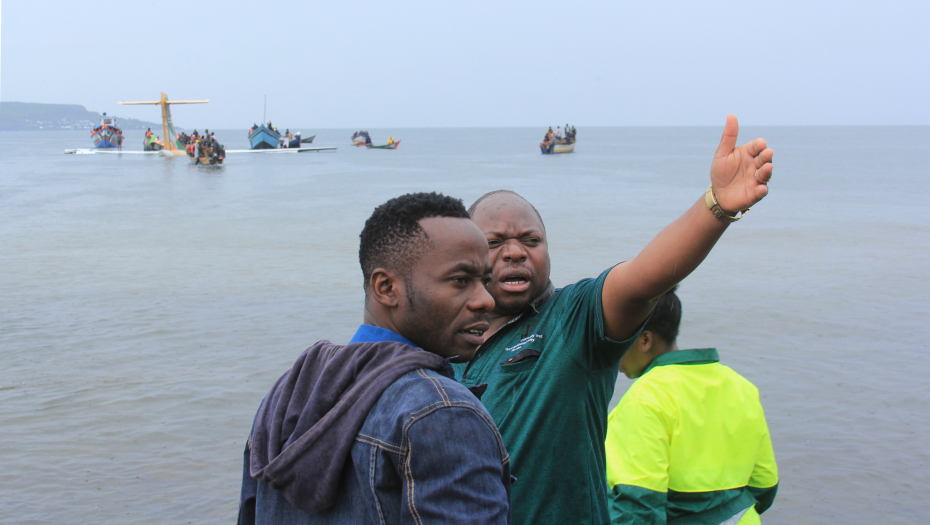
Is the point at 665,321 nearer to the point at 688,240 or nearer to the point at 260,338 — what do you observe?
the point at 688,240

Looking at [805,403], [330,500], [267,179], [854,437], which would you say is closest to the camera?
[330,500]

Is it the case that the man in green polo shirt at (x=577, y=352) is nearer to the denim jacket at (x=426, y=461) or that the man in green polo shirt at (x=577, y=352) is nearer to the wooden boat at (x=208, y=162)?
the denim jacket at (x=426, y=461)

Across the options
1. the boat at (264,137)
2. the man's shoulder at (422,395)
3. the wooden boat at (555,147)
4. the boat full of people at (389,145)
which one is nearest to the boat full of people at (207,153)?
the boat at (264,137)

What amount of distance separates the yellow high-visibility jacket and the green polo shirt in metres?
0.43

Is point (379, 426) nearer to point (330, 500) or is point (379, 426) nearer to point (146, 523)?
point (330, 500)

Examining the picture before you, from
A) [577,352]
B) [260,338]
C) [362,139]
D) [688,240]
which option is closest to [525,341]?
[577,352]

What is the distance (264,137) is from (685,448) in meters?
68.1

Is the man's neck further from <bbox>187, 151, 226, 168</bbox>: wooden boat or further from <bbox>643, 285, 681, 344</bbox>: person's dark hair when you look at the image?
<bbox>187, 151, 226, 168</bbox>: wooden boat

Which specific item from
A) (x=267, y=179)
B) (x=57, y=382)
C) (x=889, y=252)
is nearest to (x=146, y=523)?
(x=57, y=382)

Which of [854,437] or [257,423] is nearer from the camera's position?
[257,423]

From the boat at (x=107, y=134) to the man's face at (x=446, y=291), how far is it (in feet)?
246

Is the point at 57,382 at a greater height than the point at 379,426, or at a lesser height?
lesser

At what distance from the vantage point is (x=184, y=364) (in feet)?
25.1

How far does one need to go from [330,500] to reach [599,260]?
40.5 feet
